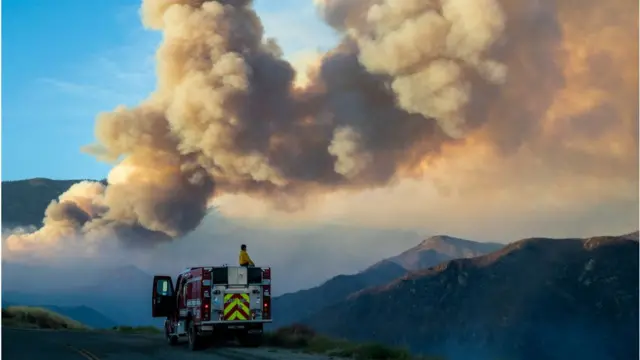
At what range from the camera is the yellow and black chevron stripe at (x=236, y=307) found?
816 inches

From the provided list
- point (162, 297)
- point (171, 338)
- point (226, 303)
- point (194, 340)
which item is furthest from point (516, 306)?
point (194, 340)

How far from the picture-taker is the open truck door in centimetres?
2347

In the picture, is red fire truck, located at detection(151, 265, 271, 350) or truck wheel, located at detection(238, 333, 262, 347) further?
truck wheel, located at detection(238, 333, 262, 347)

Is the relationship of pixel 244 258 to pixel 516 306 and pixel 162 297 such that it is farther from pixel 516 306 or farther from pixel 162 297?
pixel 516 306

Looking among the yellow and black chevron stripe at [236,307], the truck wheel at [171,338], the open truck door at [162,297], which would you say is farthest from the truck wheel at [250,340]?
the open truck door at [162,297]

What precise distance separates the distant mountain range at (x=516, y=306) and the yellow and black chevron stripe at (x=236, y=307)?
157ft

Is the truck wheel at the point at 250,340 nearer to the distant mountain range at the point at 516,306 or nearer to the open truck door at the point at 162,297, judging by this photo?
the open truck door at the point at 162,297

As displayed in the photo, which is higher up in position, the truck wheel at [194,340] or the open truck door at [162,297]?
the open truck door at [162,297]

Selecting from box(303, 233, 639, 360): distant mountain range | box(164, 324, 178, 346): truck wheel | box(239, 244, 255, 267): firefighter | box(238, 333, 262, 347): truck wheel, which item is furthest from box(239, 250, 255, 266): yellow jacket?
box(303, 233, 639, 360): distant mountain range

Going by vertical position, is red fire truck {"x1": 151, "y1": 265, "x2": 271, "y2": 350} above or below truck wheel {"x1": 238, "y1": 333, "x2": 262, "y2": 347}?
above

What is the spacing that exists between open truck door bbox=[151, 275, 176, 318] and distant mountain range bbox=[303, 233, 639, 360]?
1785 inches

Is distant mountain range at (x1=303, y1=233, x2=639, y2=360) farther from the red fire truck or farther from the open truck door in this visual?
the red fire truck

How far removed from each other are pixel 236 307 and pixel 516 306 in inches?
2181

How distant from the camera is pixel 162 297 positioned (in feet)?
77.3
